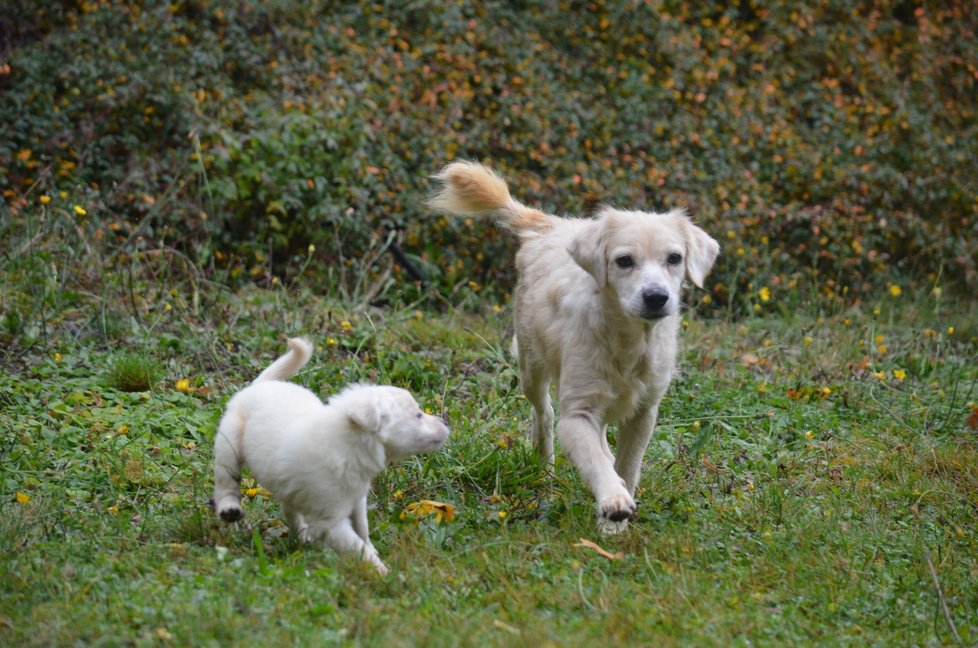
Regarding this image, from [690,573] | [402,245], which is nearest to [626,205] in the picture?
[402,245]

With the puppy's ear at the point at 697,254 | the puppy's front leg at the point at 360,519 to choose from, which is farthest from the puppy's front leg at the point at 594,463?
the puppy's front leg at the point at 360,519

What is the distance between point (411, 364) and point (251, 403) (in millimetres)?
2191

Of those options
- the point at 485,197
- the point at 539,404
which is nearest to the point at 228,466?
the point at 539,404

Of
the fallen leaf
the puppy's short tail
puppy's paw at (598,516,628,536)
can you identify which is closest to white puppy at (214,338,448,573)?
the puppy's short tail

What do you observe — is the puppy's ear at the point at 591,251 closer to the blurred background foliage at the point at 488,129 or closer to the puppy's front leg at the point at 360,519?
the puppy's front leg at the point at 360,519

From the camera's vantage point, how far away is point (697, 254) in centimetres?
482

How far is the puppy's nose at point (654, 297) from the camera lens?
444 centimetres

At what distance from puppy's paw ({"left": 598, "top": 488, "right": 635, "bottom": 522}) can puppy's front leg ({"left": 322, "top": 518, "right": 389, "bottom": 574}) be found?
36.1 inches

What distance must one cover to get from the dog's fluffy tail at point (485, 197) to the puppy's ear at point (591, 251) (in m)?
1.03

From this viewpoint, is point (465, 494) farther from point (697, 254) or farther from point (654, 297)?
point (697, 254)

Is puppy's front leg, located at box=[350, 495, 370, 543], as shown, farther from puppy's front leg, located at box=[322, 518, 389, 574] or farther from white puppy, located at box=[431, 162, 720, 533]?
white puppy, located at box=[431, 162, 720, 533]

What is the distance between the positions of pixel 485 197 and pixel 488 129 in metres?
3.81

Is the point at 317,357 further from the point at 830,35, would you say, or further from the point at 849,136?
the point at 830,35

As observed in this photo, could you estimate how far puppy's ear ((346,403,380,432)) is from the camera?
372 cm
